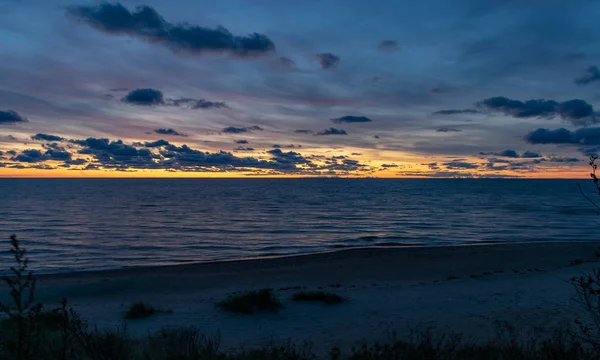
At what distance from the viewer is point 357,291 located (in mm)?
17781

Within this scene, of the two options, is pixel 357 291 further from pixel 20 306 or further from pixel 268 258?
pixel 20 306

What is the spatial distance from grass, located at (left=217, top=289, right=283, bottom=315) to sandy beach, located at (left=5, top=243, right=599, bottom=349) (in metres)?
0.33

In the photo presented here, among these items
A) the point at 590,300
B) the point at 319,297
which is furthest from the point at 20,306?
the point at 319,297

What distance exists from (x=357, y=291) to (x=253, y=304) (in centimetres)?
517

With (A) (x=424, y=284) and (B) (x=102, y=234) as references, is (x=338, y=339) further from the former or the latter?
(B) (x=102, y=234)

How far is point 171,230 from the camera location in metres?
43.8

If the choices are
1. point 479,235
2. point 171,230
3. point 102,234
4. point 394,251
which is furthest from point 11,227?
point 479,235

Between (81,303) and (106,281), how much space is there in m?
4.22

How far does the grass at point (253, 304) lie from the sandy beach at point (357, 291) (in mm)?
Answer: 329

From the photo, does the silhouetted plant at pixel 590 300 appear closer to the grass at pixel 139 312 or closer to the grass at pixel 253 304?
the grass at pixel 253 304

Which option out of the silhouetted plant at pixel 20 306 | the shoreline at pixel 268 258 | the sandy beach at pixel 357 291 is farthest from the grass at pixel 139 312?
the shoreline at pixel 268 258

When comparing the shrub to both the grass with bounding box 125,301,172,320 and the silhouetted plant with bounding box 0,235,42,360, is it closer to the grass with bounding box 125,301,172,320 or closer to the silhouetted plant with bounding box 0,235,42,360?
the grass with bounding box 125,301,172,320

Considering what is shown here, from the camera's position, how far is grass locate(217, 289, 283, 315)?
14.1 m

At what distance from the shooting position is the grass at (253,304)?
14117mm
